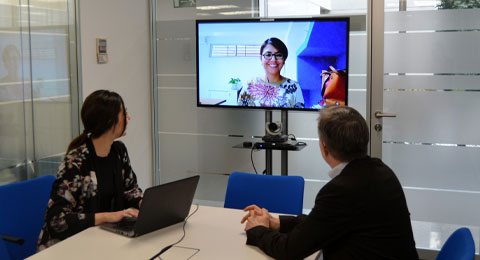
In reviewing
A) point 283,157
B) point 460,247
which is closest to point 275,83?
point 283,157

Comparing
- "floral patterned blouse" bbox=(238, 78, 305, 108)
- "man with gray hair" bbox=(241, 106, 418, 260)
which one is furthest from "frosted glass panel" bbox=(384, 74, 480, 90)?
"man with gray hair" bbox=(241, 106, 418, 260)

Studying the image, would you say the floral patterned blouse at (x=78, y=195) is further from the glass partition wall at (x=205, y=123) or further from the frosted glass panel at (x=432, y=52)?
the frosted glass panel at (x=432, y=52)

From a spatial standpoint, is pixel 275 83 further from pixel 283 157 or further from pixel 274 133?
pixel 283 157

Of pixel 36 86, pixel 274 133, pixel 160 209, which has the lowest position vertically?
pixel 160 209

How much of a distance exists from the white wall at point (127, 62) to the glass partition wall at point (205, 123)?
0.12 m

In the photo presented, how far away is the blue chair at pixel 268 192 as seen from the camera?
321 cm

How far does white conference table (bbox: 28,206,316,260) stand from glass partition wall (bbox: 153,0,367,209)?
222 centimetres

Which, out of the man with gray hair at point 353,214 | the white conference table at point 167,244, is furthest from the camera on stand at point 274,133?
the man with gray hair at point 353,214

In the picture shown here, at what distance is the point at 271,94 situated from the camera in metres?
4.53

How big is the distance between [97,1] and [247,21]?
4.03 ft

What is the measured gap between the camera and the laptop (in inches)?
94.9

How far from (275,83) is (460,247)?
2.66 m

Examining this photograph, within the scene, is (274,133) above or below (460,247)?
above

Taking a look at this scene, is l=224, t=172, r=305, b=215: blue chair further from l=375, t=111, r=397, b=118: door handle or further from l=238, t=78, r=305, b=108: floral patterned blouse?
l=375, t=111, r=397, b=118: door handle
